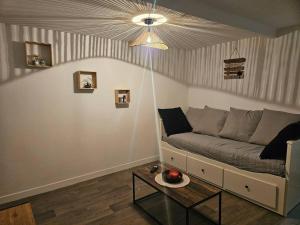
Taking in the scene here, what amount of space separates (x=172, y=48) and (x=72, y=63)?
1.93 meters

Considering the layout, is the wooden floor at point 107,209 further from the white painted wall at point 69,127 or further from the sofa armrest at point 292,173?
the white painted wall at point 69,127

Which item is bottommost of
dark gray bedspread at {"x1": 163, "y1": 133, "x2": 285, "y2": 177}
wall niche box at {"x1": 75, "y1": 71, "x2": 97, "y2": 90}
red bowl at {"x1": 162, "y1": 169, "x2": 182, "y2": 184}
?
red bowl at {"x1": 162, "y1": 169, "x2": 182, "y2": 184}

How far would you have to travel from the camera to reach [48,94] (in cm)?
265

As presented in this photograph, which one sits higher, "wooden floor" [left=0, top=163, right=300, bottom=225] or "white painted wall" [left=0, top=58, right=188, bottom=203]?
"white painted wall" [left=0, top=58, right=188, bottom=203]

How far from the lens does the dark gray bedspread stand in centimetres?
222

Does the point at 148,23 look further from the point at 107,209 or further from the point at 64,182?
the point at 64,182

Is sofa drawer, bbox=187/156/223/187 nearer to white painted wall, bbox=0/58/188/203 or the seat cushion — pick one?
the seat cushion

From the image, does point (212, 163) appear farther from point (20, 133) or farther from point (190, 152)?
point (20, 133)

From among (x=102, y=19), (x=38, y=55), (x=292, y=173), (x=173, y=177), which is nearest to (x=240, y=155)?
(x=292, y=173)

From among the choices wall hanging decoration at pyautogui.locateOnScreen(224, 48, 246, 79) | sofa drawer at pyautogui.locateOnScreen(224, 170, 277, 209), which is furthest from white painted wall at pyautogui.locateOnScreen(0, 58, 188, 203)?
sofa drawer at pyautogui.locateOnScreen(224, 170, 277, 209)

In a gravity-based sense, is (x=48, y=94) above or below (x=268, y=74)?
below

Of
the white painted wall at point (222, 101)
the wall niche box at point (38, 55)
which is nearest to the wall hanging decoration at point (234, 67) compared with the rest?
the white painted wall at point (222, 101)

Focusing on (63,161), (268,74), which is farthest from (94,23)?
(268,74)

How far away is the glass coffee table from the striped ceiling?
5.44 feet
